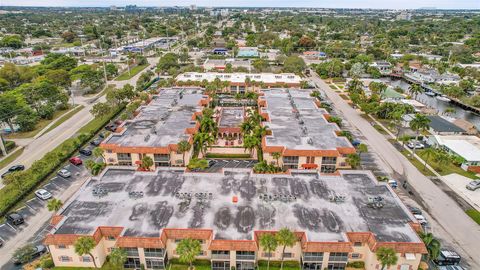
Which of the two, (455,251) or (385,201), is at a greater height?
(385,201)

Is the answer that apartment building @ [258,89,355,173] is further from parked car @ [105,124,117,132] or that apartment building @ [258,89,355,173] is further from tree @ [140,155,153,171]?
Answer: parked car @ [105,124,117,132]

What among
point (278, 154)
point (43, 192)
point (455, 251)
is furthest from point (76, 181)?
point (455, 251)

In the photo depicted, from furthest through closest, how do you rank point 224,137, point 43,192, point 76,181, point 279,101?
point 279,101
point 224,137
point 76,181
point 43,192

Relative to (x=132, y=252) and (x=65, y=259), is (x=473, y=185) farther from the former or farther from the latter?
(x=65, y=259)

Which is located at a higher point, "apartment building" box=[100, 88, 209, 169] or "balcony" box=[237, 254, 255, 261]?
"apartment building" box=[100, 88, 209, 169]

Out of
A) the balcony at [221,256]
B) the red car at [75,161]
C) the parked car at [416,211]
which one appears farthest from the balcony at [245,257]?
the red car at [75,161]

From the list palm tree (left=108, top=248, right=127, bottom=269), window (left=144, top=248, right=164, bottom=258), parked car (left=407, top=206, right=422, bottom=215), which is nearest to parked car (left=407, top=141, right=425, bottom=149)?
parked car (left=407, top=206, right=422, bottom=215)

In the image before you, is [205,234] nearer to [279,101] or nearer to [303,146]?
[303,146]
